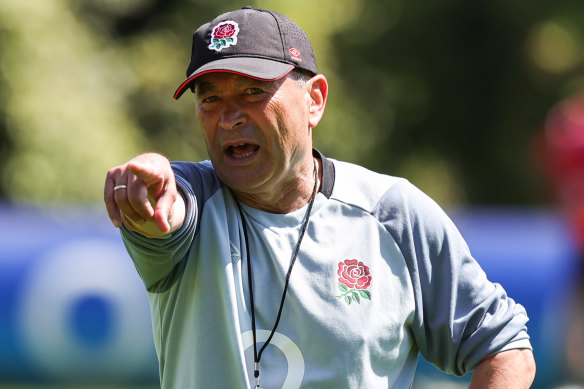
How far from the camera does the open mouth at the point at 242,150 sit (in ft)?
9.11

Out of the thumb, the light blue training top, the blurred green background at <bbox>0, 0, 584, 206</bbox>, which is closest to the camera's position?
the thumb

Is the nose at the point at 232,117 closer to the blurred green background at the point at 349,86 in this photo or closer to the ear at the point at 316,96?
the ear at the point at 316,96

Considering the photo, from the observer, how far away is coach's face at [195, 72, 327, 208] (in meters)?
2.75

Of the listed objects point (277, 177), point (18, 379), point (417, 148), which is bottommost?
point (18, 379)

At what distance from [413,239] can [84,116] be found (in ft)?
23.9

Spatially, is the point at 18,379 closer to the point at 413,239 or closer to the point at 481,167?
the point at 413,239

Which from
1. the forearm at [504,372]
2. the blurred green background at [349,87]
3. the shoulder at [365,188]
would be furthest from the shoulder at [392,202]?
the blurred green background at [349,87]

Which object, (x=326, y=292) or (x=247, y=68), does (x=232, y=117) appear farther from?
(x=326, y=292)

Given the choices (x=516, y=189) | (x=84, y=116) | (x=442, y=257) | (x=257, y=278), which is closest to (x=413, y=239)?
(x=442, y=257)

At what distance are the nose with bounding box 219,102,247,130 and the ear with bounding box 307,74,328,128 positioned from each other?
0.31 m

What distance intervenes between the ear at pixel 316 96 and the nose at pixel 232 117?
309 mm

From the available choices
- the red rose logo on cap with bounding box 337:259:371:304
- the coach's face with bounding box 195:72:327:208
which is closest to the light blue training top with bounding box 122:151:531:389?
the red rose logo on cap with bounding box 337:259:371:304

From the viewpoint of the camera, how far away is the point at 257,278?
8.98 ft

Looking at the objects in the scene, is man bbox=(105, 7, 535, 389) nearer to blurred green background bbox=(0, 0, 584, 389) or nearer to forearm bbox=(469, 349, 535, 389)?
forearm bbox=(469, 349, 535, 389)
